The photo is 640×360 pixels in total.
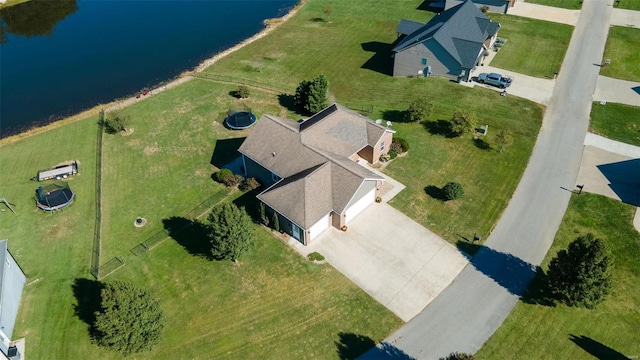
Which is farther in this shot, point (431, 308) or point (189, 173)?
point (189, 173)

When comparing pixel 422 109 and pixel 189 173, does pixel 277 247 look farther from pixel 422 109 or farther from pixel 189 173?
pixel 422 109

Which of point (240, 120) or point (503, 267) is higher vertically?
point (240, 120)

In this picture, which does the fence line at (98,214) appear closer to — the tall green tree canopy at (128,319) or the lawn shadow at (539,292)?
the tall green tree canopy at (128,319)

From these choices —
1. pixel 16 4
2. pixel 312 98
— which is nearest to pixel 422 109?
pixel 312 98

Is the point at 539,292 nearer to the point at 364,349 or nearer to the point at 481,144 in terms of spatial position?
the point at 364,349

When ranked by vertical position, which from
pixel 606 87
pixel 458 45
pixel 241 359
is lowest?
pixel 241 359

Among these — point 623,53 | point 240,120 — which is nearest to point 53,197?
point 240,120
